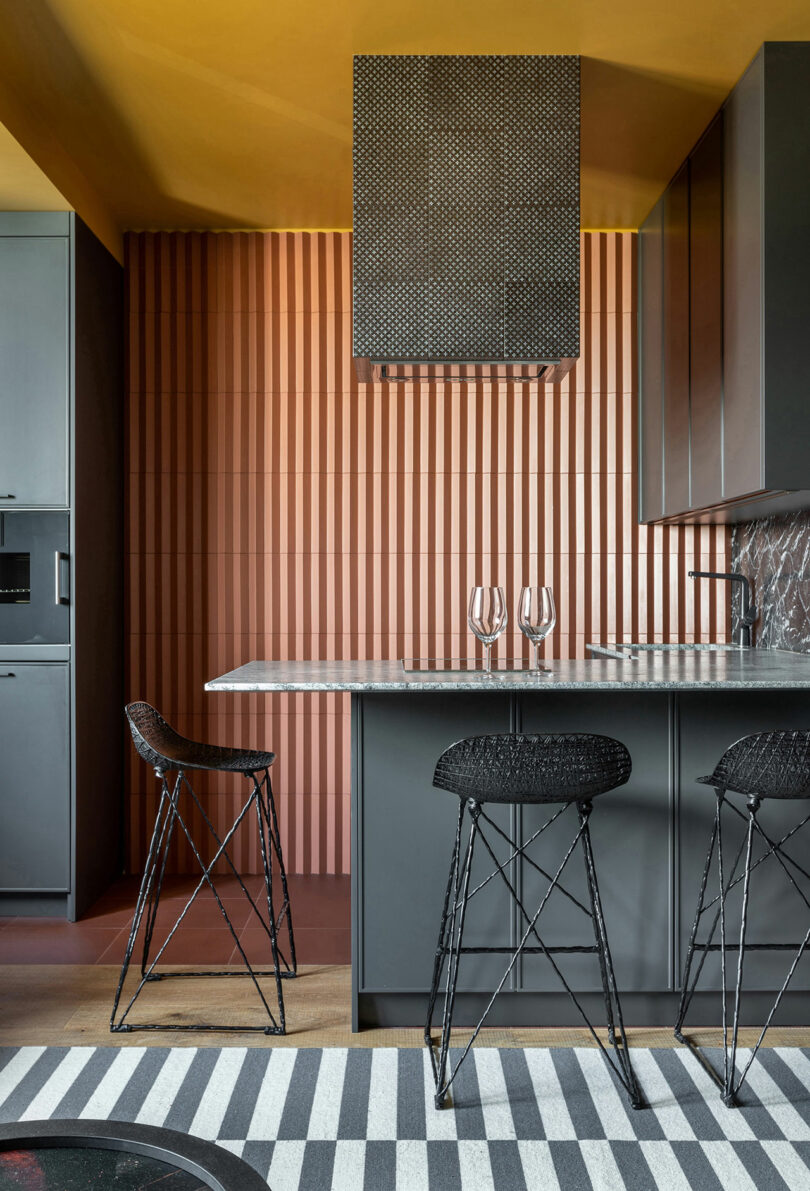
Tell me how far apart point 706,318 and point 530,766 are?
5.95 feet

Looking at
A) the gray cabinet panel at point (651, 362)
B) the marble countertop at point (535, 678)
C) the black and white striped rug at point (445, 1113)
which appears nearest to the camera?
the black and white striped rug at point (445, 1113)

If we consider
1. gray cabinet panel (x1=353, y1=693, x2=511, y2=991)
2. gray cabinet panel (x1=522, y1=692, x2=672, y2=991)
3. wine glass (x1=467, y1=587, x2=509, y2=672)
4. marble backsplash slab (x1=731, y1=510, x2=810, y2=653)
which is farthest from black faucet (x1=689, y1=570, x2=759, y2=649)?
gray cabinet panel (x1=353, y1=693, x2=511, y2=991)

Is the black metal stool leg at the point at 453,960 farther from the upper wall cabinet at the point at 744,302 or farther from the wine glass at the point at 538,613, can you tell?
the upper wall cabinet at the point at 744,302

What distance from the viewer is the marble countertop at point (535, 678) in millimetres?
2424

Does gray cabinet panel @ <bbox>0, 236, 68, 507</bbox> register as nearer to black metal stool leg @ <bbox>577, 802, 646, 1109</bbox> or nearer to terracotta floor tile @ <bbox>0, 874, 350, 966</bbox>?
terracotta floor tile @ <bbox>0, 874, 350, 966</bbox>

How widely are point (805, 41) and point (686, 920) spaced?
8.28 ft

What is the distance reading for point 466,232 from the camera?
9.83ft

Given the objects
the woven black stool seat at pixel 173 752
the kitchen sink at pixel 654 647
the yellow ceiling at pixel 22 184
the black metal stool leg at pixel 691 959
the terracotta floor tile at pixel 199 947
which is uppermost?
the yellow ceiling at pixel 22 184

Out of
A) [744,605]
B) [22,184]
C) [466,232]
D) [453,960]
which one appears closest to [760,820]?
[453,960]

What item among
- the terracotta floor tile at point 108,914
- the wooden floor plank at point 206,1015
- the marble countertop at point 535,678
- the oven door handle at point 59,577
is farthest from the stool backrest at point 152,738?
the terracotta floor tile at point 108,914

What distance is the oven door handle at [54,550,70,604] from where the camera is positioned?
362 cm

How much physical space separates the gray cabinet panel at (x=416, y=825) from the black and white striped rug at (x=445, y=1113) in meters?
0.33

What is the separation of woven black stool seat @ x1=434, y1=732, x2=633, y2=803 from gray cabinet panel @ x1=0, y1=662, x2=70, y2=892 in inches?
75.5

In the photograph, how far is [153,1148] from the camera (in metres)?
1.24
